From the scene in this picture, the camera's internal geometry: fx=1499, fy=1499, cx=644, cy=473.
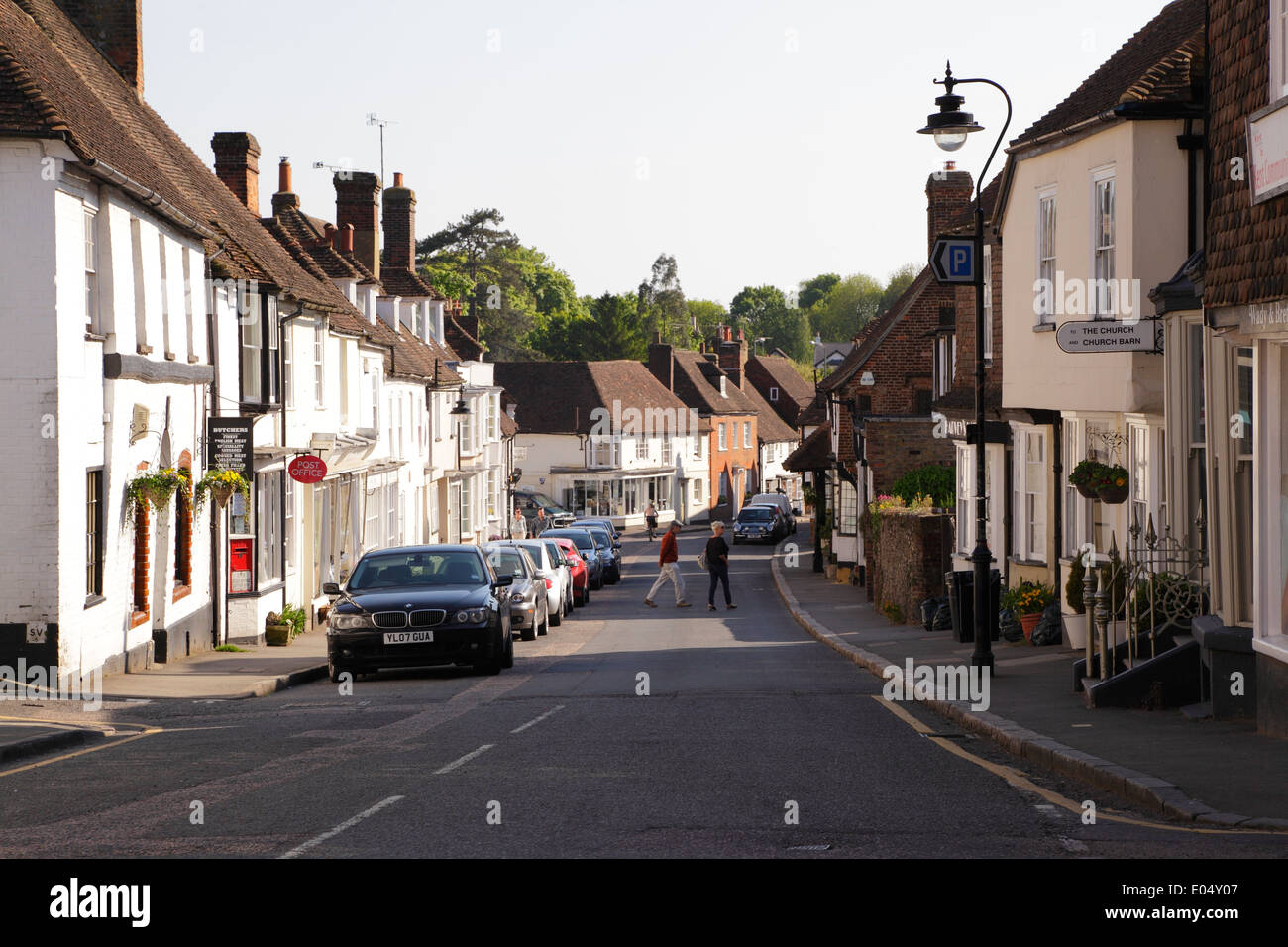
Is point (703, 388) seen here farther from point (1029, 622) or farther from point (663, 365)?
point (1029, 622)

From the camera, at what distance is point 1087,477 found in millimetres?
17312

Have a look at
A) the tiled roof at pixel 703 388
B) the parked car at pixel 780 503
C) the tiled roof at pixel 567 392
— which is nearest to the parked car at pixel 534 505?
the tiled roof at pixel 567 392

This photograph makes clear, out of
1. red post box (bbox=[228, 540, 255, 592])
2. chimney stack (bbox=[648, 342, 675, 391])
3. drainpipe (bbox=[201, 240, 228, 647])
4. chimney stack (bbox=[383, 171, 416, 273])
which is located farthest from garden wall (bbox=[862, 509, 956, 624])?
chimney stack (bbox=[648, 342, 675, 391])

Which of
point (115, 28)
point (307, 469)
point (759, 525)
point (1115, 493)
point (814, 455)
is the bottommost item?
point (759, 525)

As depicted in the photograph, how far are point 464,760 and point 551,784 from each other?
4.99ft

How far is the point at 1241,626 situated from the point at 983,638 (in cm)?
481

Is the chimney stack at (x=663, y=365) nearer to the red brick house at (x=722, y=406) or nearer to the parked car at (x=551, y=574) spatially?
the red brick house at (x=722, y=406)

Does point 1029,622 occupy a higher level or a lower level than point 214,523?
lower

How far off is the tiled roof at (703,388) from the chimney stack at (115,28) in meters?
69.6

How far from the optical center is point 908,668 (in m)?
19.2

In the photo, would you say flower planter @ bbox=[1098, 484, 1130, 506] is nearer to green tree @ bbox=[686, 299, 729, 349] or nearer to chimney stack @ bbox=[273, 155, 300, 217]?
chimney stack @ bbox=[273, 155, 300, 217]

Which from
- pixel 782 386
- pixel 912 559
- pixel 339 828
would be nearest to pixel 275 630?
pixel 912 559

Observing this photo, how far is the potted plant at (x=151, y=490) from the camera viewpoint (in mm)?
19953
